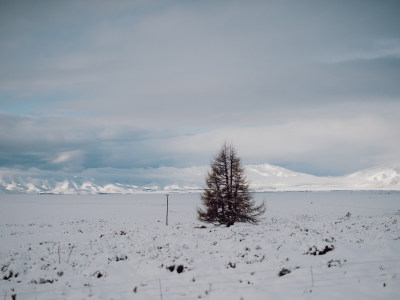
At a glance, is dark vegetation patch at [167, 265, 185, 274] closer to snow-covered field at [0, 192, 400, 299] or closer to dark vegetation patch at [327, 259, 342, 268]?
snow-covered field at [0, 192, 400, 299]

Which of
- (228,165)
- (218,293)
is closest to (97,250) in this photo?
(218,293)

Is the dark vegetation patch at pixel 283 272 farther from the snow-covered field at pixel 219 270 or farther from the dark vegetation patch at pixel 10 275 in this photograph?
the dark vegetation patch at pixel 10 275

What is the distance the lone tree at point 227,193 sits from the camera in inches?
1058

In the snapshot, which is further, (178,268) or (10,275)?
(178,268)

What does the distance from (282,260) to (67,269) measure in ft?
31.1

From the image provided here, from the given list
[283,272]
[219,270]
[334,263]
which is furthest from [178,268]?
[334,263]

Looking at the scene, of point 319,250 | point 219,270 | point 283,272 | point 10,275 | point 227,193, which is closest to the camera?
point 283,272

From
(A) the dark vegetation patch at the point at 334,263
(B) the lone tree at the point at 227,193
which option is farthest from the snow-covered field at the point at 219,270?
(B) the lone tree at the point at 227,193

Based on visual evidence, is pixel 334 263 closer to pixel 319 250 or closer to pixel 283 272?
pixel 319 250

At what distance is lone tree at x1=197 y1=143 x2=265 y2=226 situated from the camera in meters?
26.9

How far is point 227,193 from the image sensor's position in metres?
26.9

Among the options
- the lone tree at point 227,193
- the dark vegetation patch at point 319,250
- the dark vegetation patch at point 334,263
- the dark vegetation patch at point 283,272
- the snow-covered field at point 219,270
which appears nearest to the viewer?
the snow-covered field at point 219,270

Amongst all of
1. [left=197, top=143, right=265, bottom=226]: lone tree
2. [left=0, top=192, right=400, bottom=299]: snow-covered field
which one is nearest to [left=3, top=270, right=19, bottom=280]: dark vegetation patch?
[left=0, top=192, right=400, bottom=299]: snow-covered field

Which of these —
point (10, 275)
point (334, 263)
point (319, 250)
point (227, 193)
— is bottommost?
point (10, 275)
